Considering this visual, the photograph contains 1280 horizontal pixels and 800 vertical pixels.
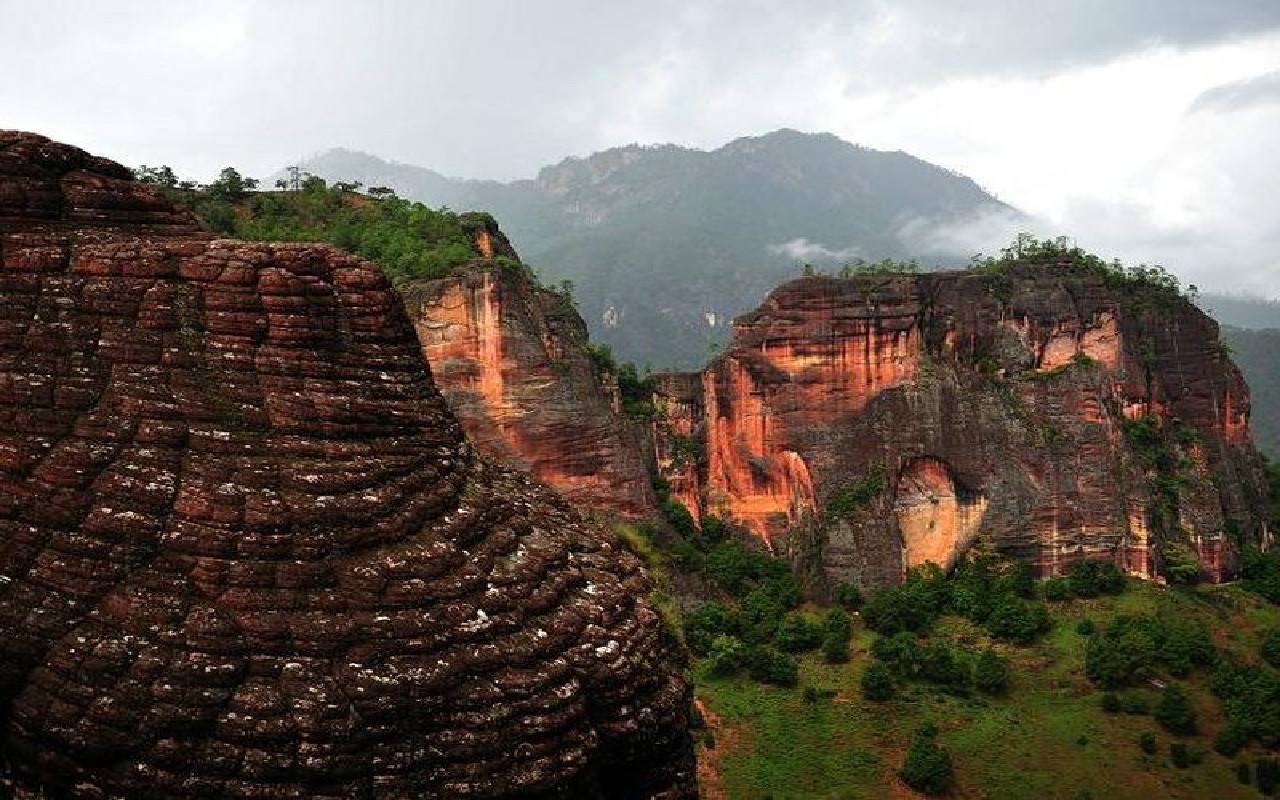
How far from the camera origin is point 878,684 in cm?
3688

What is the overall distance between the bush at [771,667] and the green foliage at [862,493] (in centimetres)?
993

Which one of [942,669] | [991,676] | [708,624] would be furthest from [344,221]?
[991,676]

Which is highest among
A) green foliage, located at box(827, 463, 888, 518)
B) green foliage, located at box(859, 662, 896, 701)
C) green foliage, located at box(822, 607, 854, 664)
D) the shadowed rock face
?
the shadowed rock face

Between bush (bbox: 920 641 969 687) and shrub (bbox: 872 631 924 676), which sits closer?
bush (bbox: 920 641 969 687)

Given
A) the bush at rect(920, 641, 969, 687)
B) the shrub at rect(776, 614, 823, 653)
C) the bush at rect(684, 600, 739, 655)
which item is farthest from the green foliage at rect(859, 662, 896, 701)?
the bush at rect(684, 600, 739, 655)

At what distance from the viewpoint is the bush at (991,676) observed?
37.0 meters

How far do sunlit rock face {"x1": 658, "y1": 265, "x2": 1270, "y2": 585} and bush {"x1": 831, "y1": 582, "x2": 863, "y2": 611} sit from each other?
0.98 metres

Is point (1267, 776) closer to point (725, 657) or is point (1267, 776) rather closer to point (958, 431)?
point (725, 657)

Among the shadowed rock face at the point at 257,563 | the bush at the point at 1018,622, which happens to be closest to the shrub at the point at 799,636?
the bush at the point at 1018,622

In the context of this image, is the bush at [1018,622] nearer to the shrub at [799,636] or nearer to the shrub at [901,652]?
the shrub at [901,652]

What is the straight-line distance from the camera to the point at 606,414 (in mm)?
43000

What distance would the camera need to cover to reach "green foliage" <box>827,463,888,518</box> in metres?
46.7

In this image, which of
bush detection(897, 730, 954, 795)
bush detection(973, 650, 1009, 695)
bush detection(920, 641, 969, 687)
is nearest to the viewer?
bush detection(897, 730, 954, 795)

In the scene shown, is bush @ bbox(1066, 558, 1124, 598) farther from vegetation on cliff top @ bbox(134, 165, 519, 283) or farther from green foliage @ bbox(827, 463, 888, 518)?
vegetation on cliff top @ bbox(134, 165, 519, 283)
